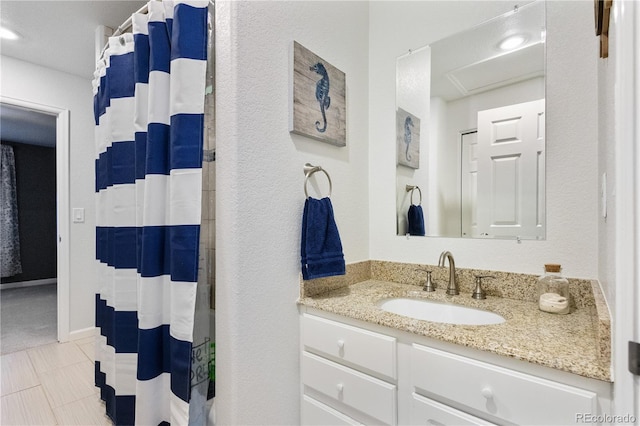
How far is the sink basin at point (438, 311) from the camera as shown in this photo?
1.17 metres

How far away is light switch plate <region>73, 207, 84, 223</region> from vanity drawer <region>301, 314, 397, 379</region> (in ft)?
8.29

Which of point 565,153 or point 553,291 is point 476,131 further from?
point 553,291

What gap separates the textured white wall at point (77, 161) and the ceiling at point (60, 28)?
0.12 m

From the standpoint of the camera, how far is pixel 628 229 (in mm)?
548

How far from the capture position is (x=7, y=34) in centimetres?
215

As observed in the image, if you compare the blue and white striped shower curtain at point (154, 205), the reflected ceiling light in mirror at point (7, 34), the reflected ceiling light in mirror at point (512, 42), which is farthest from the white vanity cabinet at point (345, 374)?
the reflected ceiling light in mirror at point (7, 34)

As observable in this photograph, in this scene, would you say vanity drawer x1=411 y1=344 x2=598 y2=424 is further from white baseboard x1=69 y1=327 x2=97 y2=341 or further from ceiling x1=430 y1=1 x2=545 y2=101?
white baseboard x1=69 y1=327 x2=97 y2=341

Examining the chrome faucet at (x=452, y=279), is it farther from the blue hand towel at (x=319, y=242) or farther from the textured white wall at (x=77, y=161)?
the textured white wall at (x=77, y=161)

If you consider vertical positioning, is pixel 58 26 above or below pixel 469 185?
above

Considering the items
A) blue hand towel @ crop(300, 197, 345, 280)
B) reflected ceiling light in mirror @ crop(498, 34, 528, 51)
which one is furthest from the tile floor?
reflected ceiling light in mirror @ crop(498, 34, 528, 51)

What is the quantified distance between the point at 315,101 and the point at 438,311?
1.07 meters

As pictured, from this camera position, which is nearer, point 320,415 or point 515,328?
point 515,328

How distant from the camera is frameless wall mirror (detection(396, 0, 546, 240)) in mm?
1255

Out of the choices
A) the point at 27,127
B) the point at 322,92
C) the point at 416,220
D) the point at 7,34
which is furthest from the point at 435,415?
the point at 27,127
